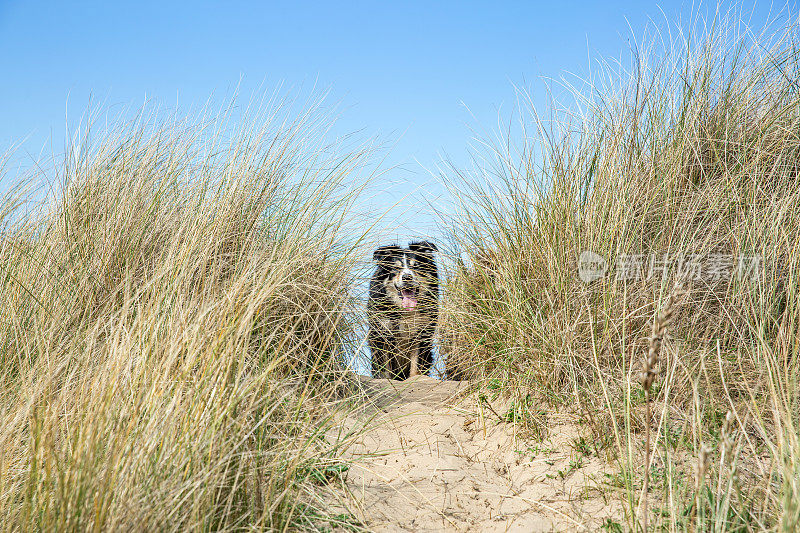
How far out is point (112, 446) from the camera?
4.83 feet

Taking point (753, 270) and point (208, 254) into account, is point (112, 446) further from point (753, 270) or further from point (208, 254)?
point (753, 270)

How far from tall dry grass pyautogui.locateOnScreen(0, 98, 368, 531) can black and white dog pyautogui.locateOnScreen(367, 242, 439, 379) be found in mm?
368

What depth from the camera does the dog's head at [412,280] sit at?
3.49 m

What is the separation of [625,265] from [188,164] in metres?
2.45

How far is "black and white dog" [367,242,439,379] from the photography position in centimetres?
339

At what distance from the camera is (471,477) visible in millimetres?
2383

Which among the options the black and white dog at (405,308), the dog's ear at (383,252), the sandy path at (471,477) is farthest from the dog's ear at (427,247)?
the sandy path at (471,477)

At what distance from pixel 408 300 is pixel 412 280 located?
0.16 m

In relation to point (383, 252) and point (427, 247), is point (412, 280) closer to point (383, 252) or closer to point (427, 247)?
point (427, 247)

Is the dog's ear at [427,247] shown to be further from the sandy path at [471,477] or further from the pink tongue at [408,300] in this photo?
the sandy path at [471,477]

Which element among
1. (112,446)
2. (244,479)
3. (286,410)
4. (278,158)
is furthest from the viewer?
(278,158)

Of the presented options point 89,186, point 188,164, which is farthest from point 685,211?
point 89,186

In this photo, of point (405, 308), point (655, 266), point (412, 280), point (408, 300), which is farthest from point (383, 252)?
point (655, 266)

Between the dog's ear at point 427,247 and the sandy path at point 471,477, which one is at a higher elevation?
the dog's ear at point 427,247
